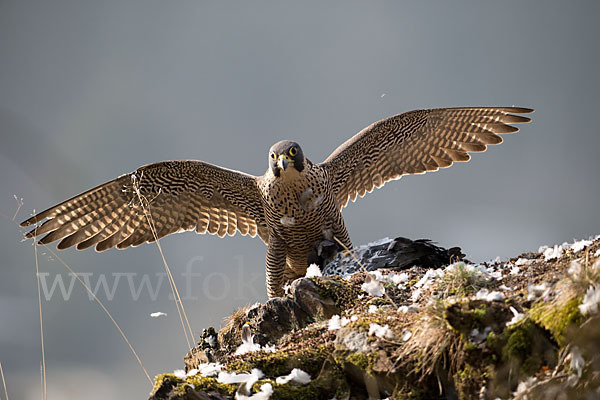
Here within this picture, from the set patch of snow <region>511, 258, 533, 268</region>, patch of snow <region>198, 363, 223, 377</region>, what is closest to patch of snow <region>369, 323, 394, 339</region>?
patch of snow <region>198, 363, 223, 377</region>

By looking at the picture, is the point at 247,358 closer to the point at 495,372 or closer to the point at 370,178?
the point at 495,372

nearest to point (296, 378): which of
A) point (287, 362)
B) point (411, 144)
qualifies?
point (287, 362)

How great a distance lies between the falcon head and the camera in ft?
16.5

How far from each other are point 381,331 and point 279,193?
114 inches

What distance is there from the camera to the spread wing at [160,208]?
5.73 m

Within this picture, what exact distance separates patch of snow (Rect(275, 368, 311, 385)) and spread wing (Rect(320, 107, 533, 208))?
→ 3654 millimetres

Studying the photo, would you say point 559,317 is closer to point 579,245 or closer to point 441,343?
point 441,343

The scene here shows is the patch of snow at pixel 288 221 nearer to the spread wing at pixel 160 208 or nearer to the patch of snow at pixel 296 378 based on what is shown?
the spread wing at pixel 160 208

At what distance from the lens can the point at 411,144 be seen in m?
6.37

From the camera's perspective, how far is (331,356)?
262cm

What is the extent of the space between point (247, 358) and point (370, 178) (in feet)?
13.1

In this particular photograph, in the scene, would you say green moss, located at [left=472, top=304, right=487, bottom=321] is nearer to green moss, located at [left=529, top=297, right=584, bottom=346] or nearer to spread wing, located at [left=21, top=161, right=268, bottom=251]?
green moss, located at [left=529, top=297, right=584, bottom=346]

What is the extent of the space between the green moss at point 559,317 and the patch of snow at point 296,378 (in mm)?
995

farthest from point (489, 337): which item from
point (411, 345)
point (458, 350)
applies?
point (411, 345)
